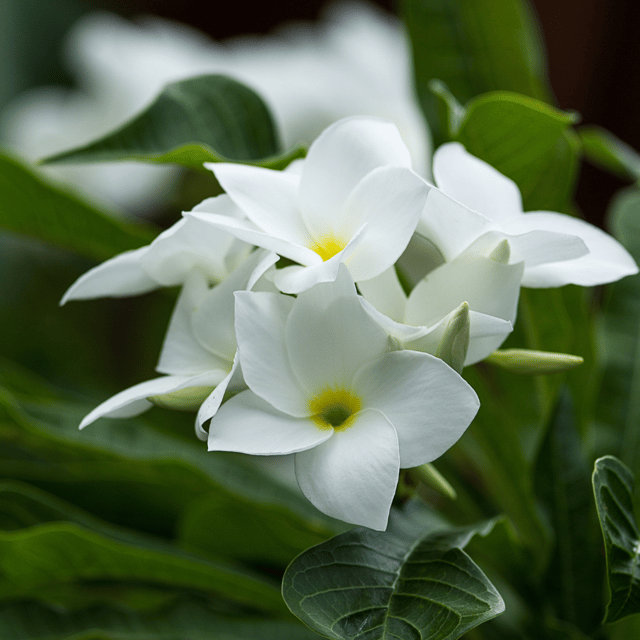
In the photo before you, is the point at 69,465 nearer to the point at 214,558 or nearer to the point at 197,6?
the point at 214,558

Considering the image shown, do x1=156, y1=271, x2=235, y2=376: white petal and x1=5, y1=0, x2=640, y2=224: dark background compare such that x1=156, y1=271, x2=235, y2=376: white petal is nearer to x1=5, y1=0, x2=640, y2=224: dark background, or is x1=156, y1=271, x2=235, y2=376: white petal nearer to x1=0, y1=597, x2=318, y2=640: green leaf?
x1=0, y1=597, x2=318, y2=640: green leaf

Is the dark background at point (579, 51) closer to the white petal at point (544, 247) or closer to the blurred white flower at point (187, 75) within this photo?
the blurred white flower at point (187, 75)

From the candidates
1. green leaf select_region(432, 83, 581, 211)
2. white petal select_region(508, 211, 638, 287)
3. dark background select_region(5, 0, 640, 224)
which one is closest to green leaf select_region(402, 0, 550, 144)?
green leaf select_region(432, 83, 581, 211)

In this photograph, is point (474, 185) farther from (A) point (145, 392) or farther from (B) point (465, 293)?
(A) point (145, 392)

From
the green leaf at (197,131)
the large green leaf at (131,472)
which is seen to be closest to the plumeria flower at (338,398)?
the green leaf at (197,131)

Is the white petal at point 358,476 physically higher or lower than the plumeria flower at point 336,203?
lower

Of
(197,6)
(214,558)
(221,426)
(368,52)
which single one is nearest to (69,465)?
(214,558)

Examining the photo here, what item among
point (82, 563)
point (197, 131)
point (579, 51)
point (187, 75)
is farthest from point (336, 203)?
point (579, 51)
